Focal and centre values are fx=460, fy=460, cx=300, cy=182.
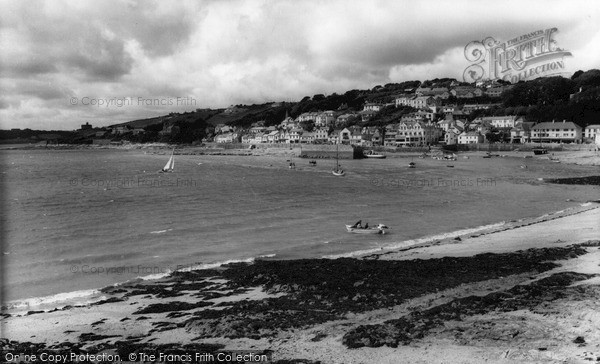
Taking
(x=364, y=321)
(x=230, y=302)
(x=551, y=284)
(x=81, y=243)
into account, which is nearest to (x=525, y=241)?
(x=551, y=284)

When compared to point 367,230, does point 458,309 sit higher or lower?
higher

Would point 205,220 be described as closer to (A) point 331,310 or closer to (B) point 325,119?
(A) point 331,310

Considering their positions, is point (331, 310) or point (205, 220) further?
point (205, 220)

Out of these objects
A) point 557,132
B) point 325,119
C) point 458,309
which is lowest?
point 458,309

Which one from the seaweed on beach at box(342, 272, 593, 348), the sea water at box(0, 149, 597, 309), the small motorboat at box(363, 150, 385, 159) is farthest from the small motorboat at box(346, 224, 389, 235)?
the small motorboat at box(363, 150, 385, 159)

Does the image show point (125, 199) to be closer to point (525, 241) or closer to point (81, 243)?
point (81, 243)

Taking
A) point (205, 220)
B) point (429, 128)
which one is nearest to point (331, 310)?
point (205, 220)

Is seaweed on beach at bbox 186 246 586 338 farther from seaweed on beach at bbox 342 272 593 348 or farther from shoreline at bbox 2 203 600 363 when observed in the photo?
seaweed on beach at bbox 342 272 593 348
